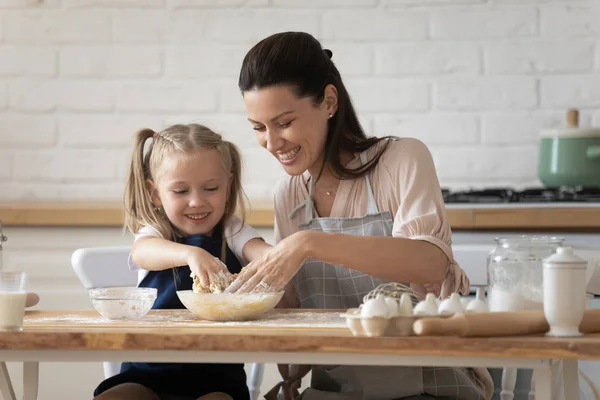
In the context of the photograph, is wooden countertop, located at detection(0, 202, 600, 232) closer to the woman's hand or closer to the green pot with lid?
the green pot with lid

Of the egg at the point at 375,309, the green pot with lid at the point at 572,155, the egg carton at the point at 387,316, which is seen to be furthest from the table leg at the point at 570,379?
the green pot with lid at the point at 572,155

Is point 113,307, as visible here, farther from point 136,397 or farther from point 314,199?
point 314,199

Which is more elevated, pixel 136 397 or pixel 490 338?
pixel 490 338

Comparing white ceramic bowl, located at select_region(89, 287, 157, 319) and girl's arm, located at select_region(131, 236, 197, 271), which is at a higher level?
girl's arm, located at select_region(131, 236, 197, 271)

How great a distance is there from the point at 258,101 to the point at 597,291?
0.87 metres

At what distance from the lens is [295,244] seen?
1843 millimetres

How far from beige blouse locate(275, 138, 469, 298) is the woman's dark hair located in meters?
0.03

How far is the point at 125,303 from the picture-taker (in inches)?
68.8

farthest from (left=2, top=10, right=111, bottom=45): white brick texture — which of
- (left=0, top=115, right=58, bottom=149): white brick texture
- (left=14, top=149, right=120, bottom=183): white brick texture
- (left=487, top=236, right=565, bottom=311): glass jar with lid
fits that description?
(left=487, top=236, right=565, bottom=311): glass jar with lid

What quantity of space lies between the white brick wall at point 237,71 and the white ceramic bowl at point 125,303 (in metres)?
1.65

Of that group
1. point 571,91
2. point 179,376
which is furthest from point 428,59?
point 179,376

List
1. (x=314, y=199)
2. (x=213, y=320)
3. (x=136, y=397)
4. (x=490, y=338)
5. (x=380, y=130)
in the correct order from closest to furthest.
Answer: (x=490, y=338) < (x=213, y=320) < (x=136, y=397) < (x=314, y=199) < (x=380, y=130)

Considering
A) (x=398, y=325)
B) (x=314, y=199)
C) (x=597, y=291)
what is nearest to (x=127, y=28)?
(x=314, y=199)

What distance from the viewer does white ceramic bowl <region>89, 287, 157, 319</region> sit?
5.73ft
